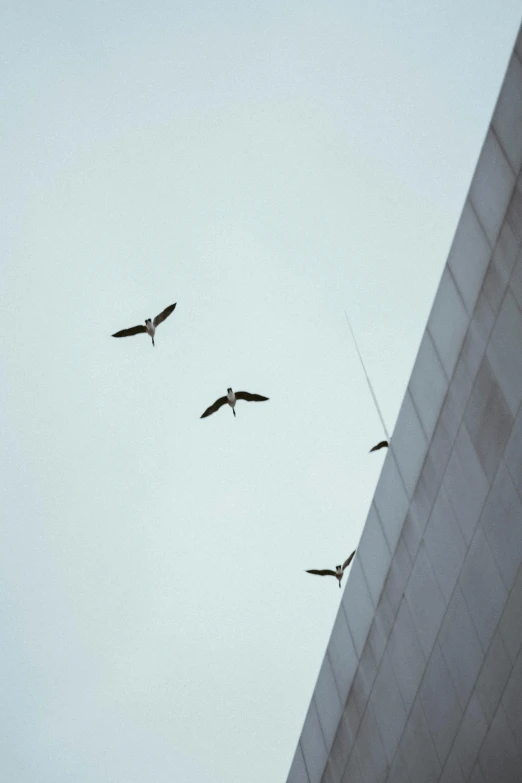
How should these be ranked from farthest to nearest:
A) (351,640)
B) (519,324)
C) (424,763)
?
(351,640) → (424,763) → (519,324)

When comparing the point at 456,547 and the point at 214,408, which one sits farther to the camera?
the point at 214,408

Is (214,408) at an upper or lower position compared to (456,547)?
upper

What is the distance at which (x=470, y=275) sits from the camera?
16531mm

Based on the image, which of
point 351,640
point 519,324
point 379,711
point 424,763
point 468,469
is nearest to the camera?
point 519,324

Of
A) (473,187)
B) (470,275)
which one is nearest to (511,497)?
(470,275)

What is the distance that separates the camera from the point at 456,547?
55.1 ft

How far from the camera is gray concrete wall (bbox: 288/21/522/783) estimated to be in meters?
15.2

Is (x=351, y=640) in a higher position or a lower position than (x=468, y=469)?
lower

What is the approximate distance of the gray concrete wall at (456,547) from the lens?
15.2 meters

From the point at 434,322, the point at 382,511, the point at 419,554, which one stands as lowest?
the point at 419,554

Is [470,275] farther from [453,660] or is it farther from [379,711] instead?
[379,711]

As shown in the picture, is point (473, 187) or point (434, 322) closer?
point (473, 187)

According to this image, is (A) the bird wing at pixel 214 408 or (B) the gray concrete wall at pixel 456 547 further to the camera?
(A) the bird wing at pixel 214 408

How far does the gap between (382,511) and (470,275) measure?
18.3 feet
